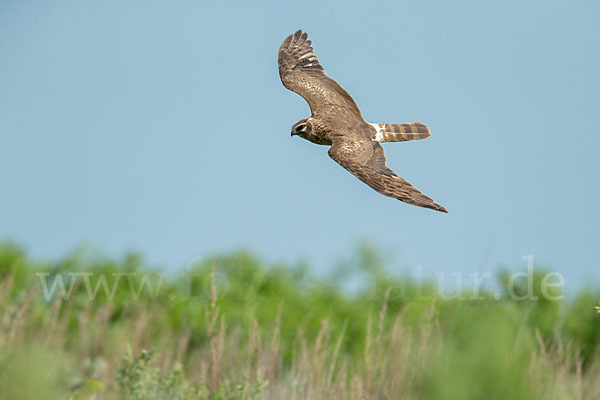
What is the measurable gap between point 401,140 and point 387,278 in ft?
26.7

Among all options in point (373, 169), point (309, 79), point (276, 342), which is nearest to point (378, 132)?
point (373, 169)

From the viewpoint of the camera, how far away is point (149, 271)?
1544cm

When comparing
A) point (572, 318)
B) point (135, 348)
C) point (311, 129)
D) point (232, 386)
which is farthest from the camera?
point (572, 318)

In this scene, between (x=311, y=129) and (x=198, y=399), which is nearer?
(x=198, y=399)

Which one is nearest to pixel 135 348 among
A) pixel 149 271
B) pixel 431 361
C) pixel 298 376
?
Answer: pixel 298 376

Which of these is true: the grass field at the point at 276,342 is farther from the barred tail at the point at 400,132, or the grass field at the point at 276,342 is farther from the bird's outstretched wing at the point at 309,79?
the bird's outstretched wing at the point at 309,79

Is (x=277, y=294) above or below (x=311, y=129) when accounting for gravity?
below

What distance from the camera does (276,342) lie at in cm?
555

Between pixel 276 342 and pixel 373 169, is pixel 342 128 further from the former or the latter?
pixel 276 342

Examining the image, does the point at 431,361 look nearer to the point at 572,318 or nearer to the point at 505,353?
the point at 505,353

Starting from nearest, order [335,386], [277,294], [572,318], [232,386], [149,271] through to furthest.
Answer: [232,386], [335,386], [572,318], [149,271], [277,294]

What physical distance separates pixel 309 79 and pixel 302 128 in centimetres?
112

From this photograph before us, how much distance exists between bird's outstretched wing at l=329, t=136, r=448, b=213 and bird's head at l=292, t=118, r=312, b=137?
67 cm

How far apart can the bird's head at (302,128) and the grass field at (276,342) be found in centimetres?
196
